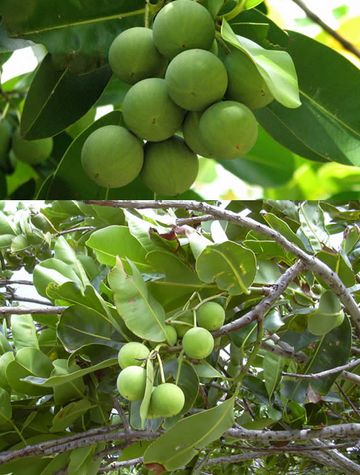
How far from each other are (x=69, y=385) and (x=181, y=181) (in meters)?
0.56

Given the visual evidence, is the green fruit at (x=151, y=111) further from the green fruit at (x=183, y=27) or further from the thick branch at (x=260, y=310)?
the thick branch at (x=260, y=310)

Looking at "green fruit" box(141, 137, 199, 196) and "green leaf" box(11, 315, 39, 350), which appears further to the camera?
"green leaf" box(11, 315, 39, 350)

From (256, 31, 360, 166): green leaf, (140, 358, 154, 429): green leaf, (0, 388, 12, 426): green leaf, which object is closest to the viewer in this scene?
(256, 31, 360, 166): green leaf

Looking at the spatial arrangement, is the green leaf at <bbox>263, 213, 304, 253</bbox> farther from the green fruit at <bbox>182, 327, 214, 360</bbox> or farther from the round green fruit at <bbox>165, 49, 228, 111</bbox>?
the round green fruit at <bbox>165, 49, 228, 111</bbox>

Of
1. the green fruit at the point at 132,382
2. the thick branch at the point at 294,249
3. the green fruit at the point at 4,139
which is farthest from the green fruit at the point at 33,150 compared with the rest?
the green fruit at the point at 132,382

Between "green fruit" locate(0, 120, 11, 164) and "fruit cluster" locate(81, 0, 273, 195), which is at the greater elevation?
"fruit cluster" locate(81, 0, 273, 195)

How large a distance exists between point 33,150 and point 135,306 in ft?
0.66

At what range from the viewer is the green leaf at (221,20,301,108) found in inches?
14.8

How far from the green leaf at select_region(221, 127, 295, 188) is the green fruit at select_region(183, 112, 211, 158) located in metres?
0.04

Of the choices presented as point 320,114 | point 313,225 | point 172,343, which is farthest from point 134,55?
point 313,225

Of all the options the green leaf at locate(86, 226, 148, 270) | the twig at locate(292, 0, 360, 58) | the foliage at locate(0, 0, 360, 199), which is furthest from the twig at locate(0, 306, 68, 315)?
the twig at locate(292, 0, 360, 58)

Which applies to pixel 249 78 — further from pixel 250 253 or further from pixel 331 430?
pixel 331 430

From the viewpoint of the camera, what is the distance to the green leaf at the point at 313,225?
868mm

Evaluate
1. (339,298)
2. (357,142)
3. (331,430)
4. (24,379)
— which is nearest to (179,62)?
(357,142)
